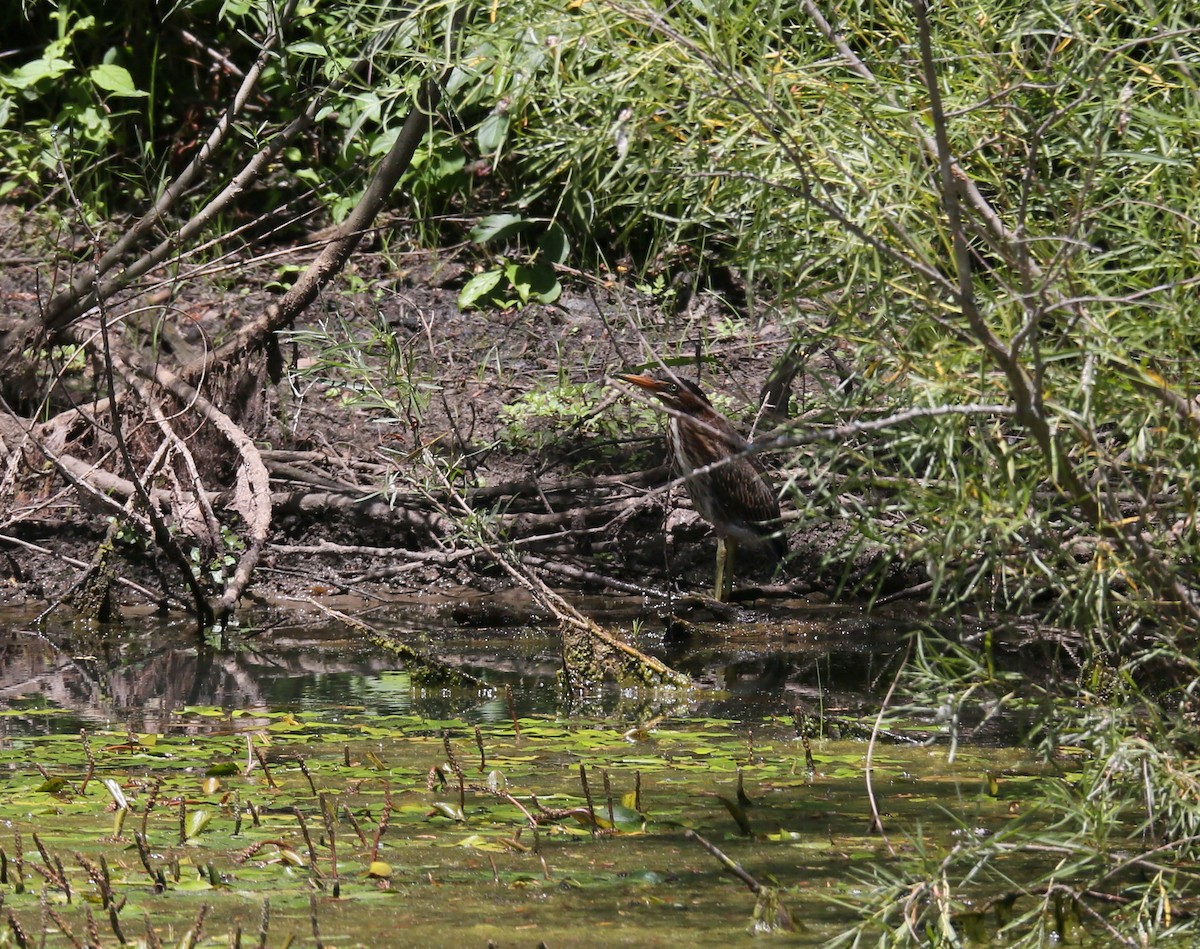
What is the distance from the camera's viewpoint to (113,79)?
10.1 metres

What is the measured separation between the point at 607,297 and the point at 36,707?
4892 mm

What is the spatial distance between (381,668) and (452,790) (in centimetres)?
220

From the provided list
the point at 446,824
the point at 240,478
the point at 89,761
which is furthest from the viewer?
the point at 240,478

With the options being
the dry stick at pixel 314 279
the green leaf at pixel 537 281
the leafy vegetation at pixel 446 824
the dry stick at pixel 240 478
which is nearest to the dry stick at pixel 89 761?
the leafy vegetation at pixel 446 824

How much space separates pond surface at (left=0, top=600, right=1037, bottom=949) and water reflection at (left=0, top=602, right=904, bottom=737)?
2 cm

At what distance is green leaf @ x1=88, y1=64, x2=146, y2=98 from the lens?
33.0 feet

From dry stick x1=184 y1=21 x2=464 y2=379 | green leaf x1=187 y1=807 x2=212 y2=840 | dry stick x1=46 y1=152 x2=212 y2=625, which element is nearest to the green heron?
dry stick x1=184 y1=21 x2=464 y2=379

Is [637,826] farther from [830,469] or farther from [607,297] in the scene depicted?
[607,297]

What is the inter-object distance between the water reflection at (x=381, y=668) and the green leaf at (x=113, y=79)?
13.6 feet

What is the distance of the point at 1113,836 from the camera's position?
371 cm

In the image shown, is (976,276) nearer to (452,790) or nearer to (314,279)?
(452,790)

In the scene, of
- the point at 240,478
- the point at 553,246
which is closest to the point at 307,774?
the point at 240,478

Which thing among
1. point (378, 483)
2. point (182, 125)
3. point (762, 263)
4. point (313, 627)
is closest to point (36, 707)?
point (313, 627)

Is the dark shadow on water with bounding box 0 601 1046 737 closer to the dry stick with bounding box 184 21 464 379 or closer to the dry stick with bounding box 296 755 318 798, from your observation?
the dry stick with bounding box 296 755 318 798
